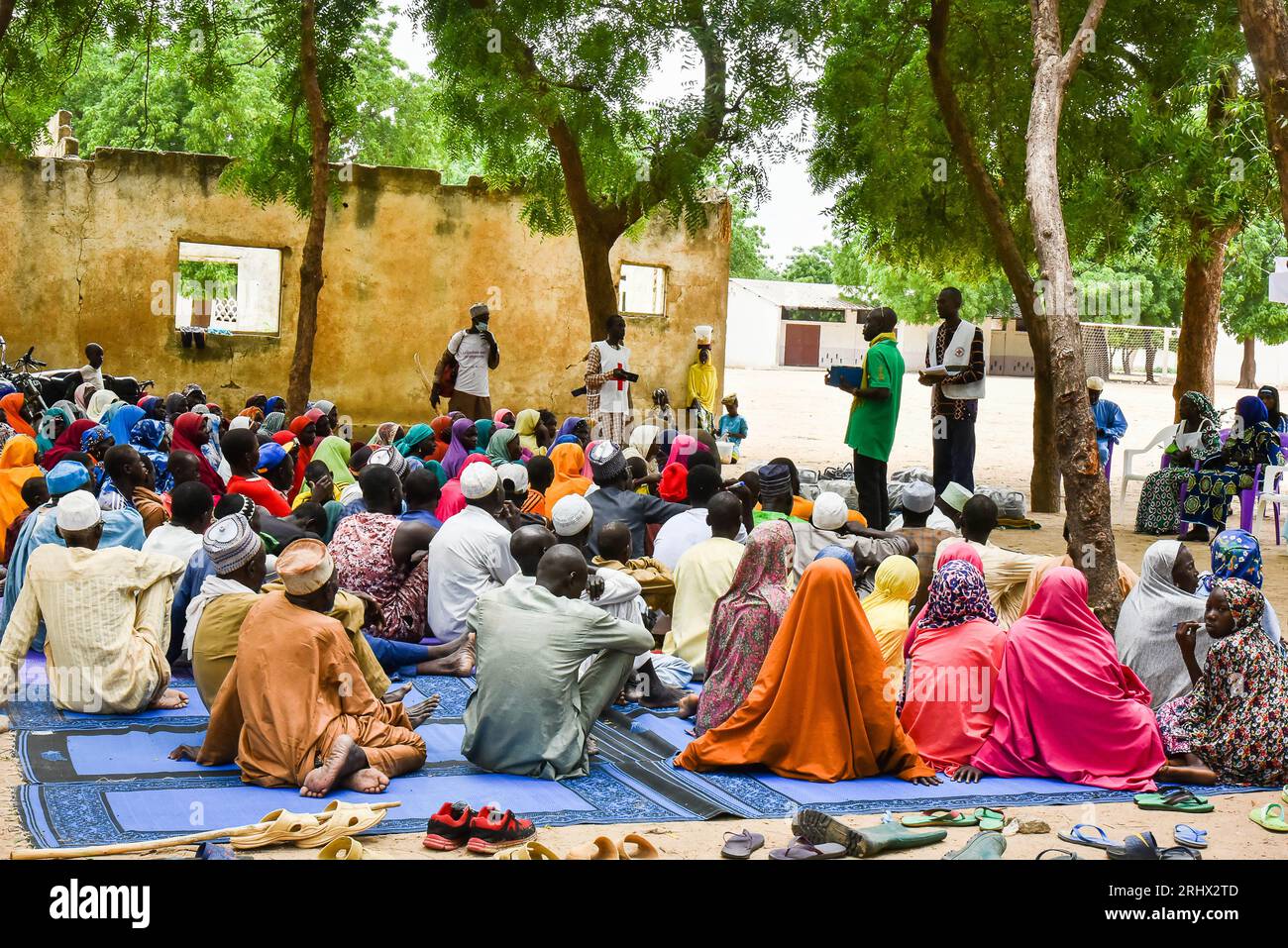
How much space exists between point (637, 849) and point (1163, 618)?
305cm

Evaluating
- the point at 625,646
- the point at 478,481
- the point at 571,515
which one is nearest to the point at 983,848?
the point at 625,646

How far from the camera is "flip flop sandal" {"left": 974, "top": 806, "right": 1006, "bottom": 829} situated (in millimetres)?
5102

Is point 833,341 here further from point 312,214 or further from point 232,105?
point 312,214

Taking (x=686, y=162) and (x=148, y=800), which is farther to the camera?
(x=686, y=162)

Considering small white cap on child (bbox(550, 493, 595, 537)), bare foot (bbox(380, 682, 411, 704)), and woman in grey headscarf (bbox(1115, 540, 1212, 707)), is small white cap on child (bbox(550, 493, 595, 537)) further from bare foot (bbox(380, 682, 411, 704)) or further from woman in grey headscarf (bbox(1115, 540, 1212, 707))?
woman in grey headscarf (bbox(1115, 540, 1212, 707))

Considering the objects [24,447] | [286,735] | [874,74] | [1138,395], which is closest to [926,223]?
[874,74]


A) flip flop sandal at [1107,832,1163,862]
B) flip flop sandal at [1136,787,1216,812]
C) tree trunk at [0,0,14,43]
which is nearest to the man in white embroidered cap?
flip flop sandal at [1107,832,1163,862]

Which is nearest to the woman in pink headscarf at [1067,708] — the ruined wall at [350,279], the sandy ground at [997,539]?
the sandy ground at [997,539]

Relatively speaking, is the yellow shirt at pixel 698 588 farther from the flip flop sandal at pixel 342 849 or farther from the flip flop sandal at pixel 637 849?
the flip flop sandal at pixel 342 849

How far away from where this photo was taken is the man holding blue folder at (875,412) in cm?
1010

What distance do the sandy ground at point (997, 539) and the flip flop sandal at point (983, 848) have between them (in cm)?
6

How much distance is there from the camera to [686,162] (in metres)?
12.9

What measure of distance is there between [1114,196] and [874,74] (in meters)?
2.60

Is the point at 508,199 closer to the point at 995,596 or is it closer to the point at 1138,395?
the point at 995,596
